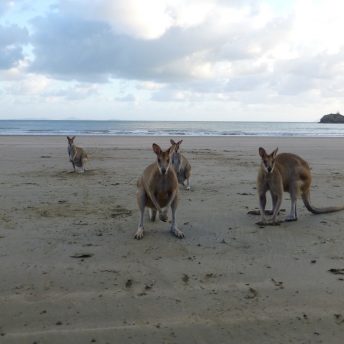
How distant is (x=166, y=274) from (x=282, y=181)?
7.21 ft

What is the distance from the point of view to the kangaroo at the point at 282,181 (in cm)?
475

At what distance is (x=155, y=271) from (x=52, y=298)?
2.62 ft

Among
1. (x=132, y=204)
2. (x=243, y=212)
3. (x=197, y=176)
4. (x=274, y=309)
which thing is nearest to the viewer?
(x=274, y=309)

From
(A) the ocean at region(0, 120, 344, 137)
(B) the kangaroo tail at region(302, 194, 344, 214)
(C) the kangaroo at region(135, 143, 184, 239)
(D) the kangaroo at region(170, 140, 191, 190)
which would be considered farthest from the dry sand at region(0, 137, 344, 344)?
(A) the ocean at region(0, 120, 344, 137)

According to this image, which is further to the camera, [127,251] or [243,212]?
[243,212]

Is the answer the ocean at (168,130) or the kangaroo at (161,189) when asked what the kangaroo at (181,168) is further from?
the ocean at (168,130)

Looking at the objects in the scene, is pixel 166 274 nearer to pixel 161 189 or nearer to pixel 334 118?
pixel 161 189

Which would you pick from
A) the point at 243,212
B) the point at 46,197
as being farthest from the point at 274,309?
the point at 46,197

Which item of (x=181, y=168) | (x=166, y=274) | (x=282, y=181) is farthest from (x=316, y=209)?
(x=181, y=168)

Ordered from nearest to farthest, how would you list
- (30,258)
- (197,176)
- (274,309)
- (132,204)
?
(274,309), (30,258), (132,204), (197,176)

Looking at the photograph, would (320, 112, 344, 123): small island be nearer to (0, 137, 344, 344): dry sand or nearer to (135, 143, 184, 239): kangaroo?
(0, 137, 344, 344): dry sand

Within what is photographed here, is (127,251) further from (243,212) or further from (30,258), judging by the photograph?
(243,212)

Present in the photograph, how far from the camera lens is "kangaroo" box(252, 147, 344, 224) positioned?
4.75 m

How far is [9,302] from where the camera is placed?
2.76 metres
